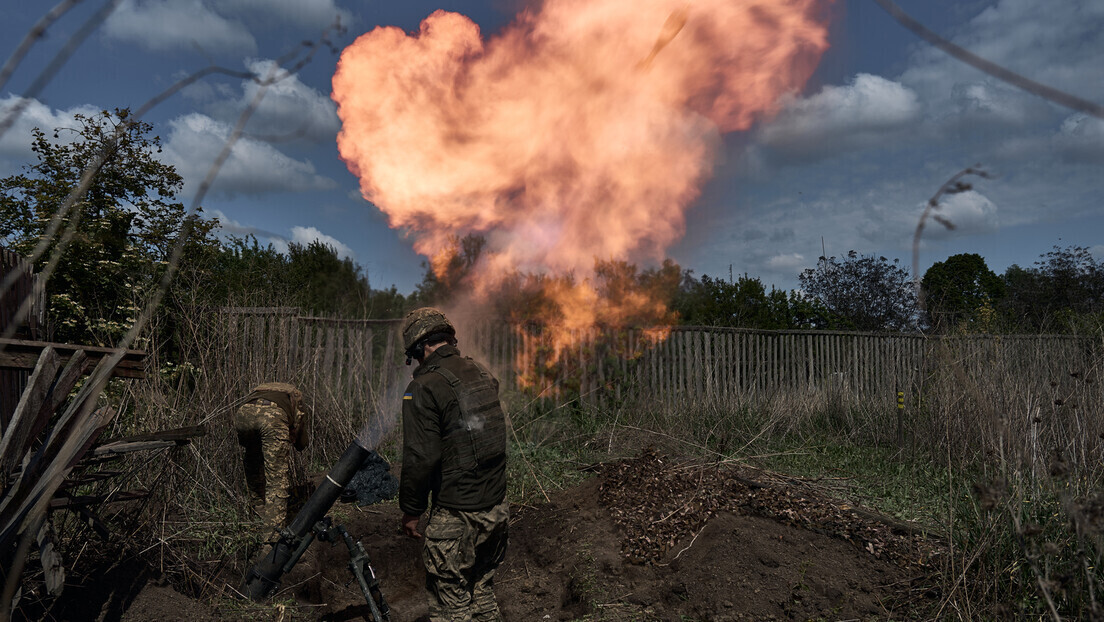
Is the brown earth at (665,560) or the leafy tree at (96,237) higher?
the leafy tree at (96,237)

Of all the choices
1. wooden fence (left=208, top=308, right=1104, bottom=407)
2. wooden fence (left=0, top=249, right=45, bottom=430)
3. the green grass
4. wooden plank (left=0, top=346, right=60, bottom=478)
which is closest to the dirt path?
the green grass

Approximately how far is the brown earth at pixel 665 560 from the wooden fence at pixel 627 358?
2147 mm

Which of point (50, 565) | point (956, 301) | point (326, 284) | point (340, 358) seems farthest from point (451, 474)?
point (326, 284)

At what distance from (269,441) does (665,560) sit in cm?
349

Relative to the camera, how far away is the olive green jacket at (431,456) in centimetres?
361

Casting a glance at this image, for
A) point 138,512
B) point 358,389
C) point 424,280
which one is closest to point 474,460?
point 138,512

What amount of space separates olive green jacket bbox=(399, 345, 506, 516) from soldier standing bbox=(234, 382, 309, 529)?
7.28 feet

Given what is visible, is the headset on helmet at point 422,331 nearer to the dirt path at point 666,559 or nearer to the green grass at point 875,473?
the dirt path at point 666,559

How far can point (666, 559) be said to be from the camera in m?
4.96

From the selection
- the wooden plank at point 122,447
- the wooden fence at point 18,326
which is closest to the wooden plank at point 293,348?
the wooden fence at point 18,326

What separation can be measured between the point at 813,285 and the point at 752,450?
28.5 ft

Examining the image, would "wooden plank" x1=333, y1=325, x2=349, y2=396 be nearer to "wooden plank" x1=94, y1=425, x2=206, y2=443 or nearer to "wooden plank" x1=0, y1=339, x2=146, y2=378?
"wooden plank" x1=94, y1=425, x2=206, y2=443

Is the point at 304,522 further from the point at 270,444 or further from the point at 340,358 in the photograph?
the point at 340,358

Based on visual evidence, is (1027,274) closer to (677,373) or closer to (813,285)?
(813,285)
